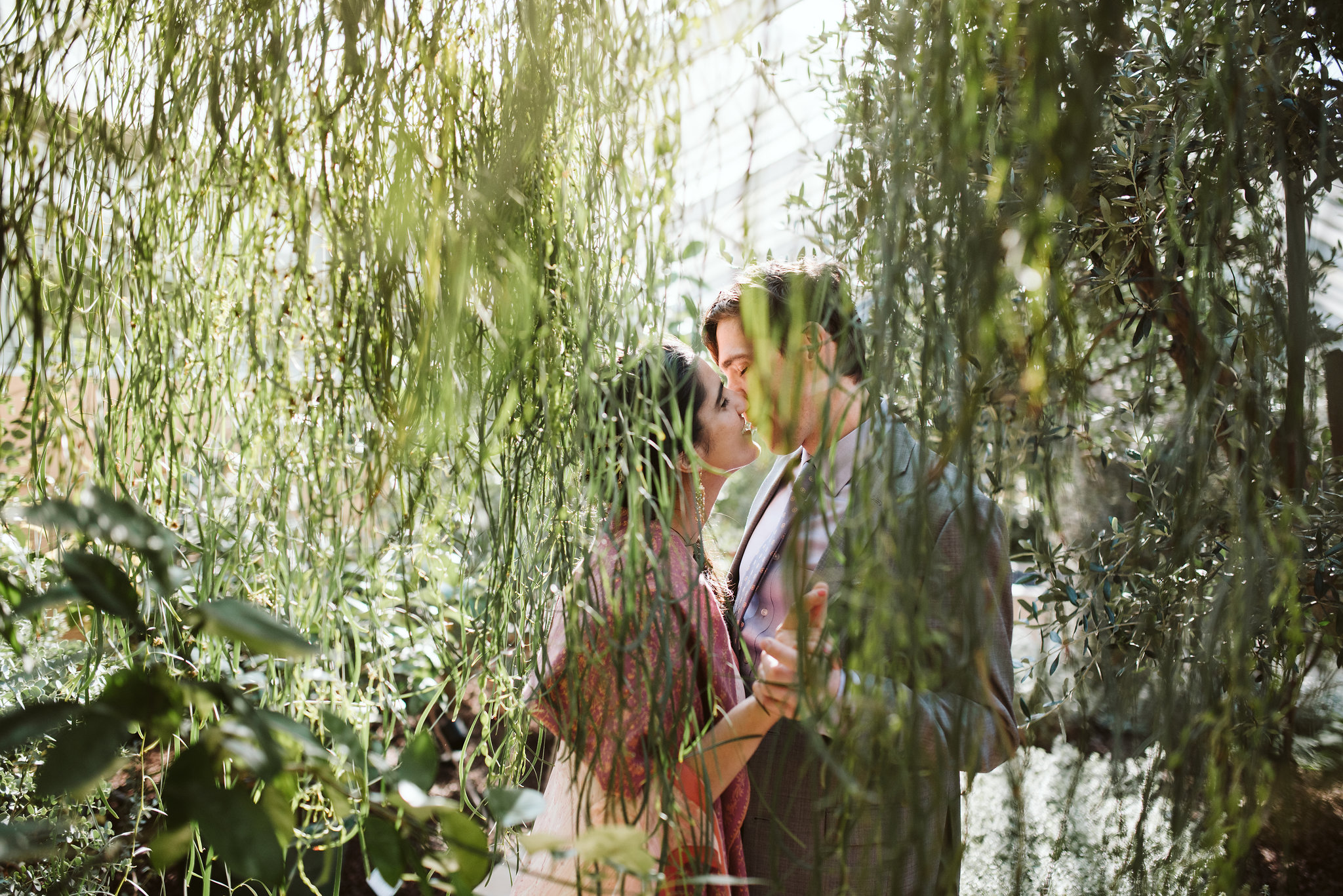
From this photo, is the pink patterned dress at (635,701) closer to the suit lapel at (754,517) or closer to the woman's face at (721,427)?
the woman's face at (721,427)

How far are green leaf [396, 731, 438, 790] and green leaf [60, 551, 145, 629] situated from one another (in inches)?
6.3

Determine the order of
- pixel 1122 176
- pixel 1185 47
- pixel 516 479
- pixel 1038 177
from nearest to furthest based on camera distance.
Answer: pixel 1038 177 < pixel 1185 47 < pixel 516 479 < pixel 1122 176

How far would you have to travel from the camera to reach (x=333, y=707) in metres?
0.80

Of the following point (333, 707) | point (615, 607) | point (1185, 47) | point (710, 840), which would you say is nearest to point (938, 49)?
point (1185, 47)

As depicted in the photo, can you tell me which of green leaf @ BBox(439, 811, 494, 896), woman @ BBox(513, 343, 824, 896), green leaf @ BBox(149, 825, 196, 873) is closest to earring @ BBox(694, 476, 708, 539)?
woman @ BBox(513, 343, 824, 896)

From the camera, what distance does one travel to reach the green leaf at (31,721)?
39cm

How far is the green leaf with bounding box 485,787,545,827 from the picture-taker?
1.52 feet

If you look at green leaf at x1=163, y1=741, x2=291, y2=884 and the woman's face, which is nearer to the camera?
green leaf at x1=163, y1=741, x2=291, y2=884

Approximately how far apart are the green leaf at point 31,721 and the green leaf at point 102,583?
0.05 meters

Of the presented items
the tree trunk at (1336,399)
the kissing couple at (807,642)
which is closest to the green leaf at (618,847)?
the kissing couple at (807,642)

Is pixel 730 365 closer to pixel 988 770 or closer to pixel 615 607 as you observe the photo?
pixel 615 607

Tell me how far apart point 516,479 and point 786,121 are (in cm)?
34

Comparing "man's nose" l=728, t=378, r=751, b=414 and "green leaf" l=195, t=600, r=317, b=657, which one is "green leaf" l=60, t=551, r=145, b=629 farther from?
"man's nose" l=728, t=378, r=751, b=414

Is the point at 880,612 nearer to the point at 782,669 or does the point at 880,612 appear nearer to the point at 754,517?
the point at 782,669
